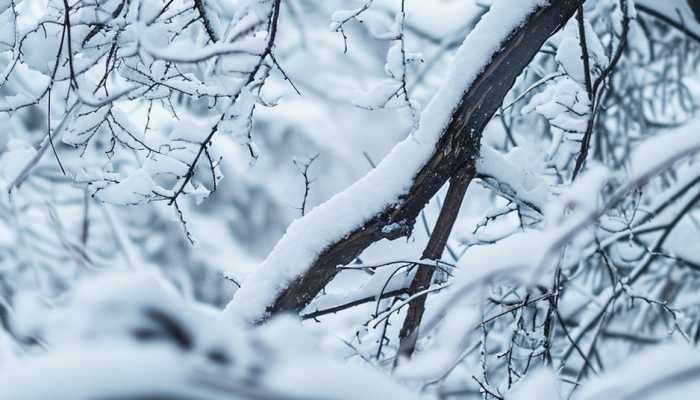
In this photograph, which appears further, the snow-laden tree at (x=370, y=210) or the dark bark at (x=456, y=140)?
the dark bark at (x=456, y=140)

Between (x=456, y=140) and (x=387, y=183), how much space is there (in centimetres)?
18

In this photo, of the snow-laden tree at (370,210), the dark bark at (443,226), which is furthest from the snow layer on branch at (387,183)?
the dark bark at (443,226)

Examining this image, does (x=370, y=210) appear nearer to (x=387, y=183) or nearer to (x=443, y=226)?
(x=387, y=183)

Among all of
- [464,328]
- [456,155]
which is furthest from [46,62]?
[464,328]

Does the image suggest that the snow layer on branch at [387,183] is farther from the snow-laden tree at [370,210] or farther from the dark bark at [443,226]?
the dark bark at [443,226]

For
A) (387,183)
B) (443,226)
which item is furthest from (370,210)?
(443,226)

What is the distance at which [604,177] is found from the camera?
0.75 meters

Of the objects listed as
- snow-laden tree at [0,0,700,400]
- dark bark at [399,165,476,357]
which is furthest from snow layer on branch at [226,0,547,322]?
dark bark at [399,165,476,357]

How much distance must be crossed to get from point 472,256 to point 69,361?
56cm

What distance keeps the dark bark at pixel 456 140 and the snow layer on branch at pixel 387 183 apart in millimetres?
14

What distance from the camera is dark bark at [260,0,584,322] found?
4.81 feet

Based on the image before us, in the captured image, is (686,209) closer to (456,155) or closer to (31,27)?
(456,155)

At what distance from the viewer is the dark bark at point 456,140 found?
147cm

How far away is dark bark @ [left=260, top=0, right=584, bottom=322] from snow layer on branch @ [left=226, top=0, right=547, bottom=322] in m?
0.01
